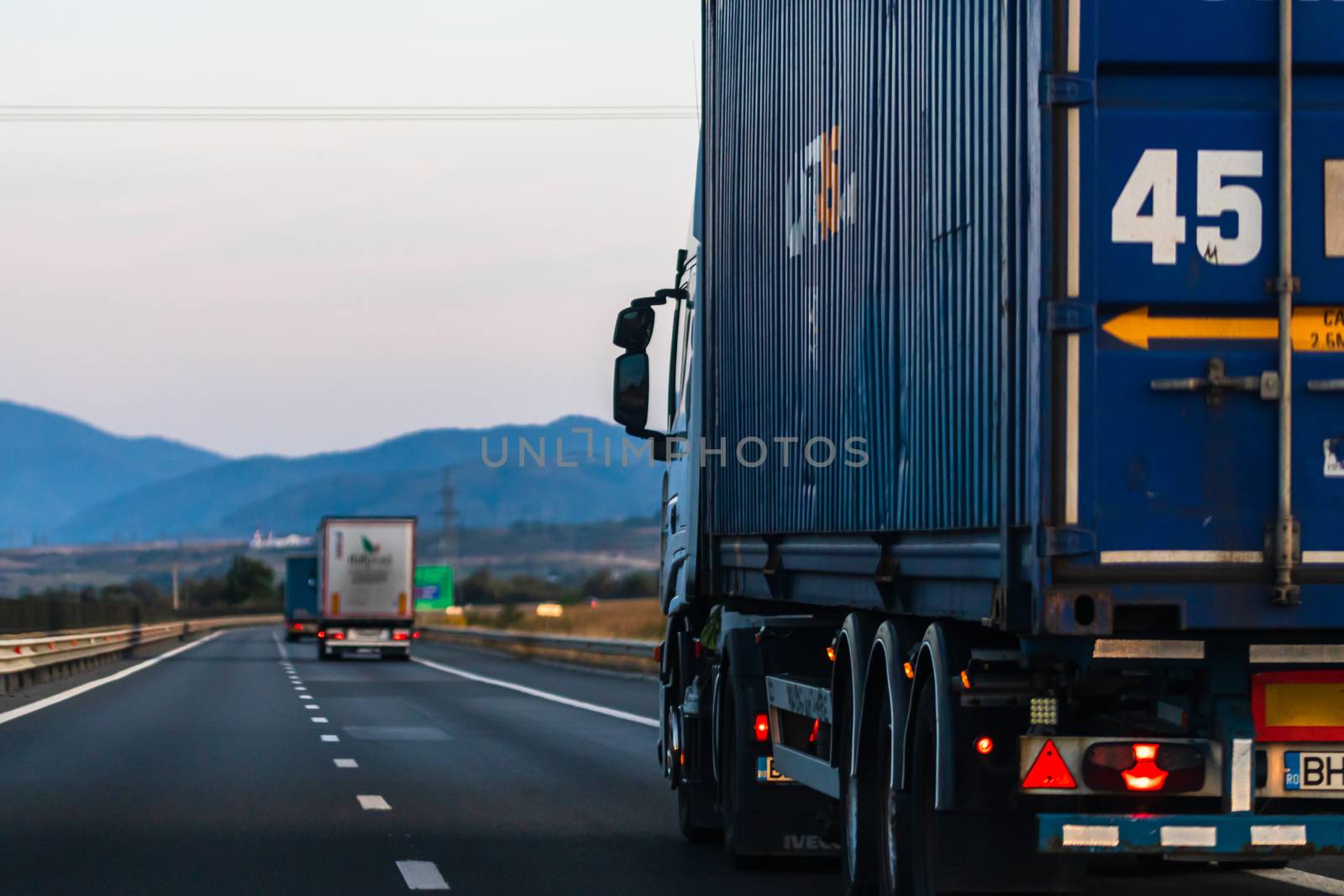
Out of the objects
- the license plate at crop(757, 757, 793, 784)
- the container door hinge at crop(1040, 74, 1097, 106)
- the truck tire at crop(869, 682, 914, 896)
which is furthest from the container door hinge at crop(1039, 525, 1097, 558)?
the license plate at crop(757, 757, 793, 784)

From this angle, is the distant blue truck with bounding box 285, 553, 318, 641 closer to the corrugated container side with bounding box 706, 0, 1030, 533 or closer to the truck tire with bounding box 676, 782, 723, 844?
the truck tire with bounding box 676, 782, 723, 844

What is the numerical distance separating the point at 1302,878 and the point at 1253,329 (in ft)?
16.7

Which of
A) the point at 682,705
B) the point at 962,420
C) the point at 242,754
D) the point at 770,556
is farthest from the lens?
the point at 242,754

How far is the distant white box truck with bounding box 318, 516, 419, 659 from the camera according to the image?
176 feet

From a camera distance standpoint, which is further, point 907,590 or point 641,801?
point 641,801

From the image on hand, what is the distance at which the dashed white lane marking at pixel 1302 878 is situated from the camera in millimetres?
10750

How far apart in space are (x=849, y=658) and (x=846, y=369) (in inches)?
48.4

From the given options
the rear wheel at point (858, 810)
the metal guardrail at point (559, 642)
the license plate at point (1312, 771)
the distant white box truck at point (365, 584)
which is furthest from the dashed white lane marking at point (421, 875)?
the distant white box truck at point (365, 584)

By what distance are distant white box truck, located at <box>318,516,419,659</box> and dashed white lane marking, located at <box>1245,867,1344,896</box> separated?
4267cm

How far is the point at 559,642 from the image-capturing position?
47.9 metres

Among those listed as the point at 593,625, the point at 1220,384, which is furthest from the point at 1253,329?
the point at 593,625

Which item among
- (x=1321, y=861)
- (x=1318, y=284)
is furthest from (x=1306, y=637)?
(x=1321, y=861)

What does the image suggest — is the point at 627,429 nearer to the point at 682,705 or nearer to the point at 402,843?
the point at 682,705

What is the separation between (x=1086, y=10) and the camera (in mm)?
6965
